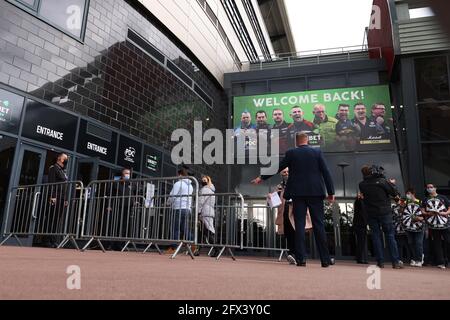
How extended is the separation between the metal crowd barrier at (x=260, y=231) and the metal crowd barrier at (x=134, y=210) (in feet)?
8.17

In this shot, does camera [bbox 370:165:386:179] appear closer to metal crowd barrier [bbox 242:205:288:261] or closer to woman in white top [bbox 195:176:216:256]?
woman in white top [bbox 195:176:216:256]

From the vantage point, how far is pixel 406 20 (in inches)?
517

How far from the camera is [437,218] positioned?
302 inches

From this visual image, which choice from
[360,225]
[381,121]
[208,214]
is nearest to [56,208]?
[208,214]

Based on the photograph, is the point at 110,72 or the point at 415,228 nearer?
the point at 415,228

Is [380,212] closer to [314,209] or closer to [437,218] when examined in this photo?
[314,209]

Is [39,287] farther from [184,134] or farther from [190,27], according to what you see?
[190,27]

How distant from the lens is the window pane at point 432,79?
12.6m

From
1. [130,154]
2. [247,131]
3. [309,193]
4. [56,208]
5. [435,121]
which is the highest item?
[247,131]

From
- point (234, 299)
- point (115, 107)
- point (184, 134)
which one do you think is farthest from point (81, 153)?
point (234, 299)

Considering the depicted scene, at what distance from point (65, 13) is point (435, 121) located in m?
11.6

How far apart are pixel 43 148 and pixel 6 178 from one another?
110 centimetres

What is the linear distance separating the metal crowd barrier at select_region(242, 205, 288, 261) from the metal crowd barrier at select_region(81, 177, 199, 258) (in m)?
2.49

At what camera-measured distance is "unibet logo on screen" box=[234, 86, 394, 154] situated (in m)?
14.3
